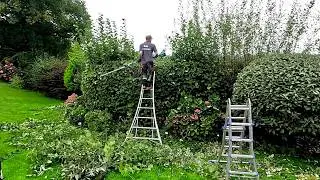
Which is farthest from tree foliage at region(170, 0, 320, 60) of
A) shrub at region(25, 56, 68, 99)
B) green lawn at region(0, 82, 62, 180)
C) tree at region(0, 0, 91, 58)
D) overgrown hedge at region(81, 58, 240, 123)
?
tree at region(0, 0, 91, 58)

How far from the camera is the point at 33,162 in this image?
8914 millimetres

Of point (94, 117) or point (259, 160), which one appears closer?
point (259, 160)

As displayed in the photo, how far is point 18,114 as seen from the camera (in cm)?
1541

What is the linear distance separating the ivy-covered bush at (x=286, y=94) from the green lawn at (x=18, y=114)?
474 cm

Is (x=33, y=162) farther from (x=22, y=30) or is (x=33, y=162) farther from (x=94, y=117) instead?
(x=22, y=30)

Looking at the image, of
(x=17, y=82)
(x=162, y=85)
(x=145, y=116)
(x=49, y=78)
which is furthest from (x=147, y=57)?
(x=17, y=82)

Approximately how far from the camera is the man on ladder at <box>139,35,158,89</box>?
11.4m

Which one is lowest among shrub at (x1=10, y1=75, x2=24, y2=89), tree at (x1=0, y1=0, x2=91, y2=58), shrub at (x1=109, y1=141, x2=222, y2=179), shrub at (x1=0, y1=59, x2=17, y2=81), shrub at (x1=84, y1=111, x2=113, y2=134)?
shrub at (x1=109, y1=141, x2=222, y2=179)

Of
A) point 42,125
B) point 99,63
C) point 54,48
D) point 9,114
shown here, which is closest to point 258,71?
point 99,63

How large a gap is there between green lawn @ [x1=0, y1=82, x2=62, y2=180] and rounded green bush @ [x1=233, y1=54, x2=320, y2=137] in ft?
15.5

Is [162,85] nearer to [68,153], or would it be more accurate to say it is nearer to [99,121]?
[99,121]

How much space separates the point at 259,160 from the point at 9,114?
948cm

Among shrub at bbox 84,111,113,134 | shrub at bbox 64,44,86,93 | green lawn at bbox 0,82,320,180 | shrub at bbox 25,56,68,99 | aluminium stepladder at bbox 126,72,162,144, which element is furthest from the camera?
shrub at bbox 25,56,68,99

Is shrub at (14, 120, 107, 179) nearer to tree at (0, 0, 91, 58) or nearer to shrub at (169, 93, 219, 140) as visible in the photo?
shrub at (169, 93, 219, 140)
